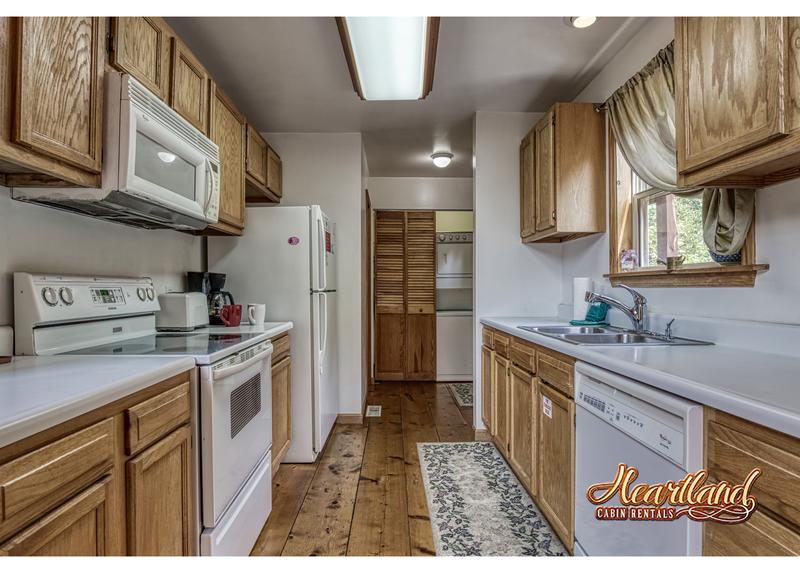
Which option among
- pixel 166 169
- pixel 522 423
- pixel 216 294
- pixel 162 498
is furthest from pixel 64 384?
pixel 522 423

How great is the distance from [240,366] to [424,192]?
3.73 m

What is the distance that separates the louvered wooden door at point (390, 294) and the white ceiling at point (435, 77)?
1449mm

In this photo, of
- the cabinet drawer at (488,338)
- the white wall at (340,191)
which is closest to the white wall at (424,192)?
the white wall at (340,191)

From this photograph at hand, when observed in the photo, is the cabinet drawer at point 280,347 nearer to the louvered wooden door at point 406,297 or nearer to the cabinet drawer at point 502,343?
the cabinet drawer at point 502,343

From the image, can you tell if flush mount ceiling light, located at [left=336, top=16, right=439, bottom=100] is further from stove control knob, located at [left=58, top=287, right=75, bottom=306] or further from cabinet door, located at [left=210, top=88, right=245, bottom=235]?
stove control knob, located at [left=58, top=287, right=75, bottom=306]

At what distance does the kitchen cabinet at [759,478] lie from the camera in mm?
775

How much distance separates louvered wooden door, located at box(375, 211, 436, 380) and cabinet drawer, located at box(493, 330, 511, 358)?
90.5 inches

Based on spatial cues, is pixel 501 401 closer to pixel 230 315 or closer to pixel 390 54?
pixel 230 315

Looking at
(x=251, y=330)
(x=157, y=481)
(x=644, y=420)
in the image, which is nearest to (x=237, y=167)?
(x=251, y=330)

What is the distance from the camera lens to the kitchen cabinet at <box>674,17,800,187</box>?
1.07 m

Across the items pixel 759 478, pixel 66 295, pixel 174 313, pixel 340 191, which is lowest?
pixel 759 478

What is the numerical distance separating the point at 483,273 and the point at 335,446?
5.32 feet

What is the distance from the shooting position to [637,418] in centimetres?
119

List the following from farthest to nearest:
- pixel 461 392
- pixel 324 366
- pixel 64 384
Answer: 1. pixel 461 392
2. pixel 324 366
3. pixel 64 384
